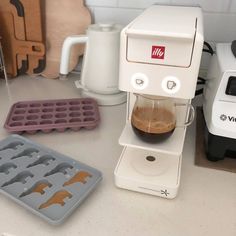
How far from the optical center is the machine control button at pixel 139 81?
1.53 feet

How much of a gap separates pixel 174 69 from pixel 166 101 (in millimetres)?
103

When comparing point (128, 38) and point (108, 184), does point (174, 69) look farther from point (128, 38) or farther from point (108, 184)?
point (108, 184)

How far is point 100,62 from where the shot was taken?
30.8 inches

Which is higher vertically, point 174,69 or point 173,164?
point 174,69

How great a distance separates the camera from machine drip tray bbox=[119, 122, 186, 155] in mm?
515

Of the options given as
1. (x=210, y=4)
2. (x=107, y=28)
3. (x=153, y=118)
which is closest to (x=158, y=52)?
(x=153, y=118)

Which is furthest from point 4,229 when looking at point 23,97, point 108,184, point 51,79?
point 51,79

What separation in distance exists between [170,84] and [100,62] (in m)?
0.36

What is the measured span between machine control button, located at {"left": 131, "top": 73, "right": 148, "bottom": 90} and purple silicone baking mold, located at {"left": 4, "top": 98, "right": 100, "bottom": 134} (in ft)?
0.80

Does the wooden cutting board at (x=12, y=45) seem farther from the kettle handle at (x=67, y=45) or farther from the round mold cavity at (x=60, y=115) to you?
the round mold cavity at (x=60, y=115)

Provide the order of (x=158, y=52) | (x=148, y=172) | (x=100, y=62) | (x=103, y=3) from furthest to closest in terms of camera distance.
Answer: (x=103, y=3) → (x=100, y=62) → (x=148, y=172) → (x=158, y=52)

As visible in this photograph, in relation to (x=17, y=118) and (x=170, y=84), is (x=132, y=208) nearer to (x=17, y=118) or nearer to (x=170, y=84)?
(x=170, y=84)

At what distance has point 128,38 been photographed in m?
0.45

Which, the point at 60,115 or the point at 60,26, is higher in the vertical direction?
the point at 60,26
